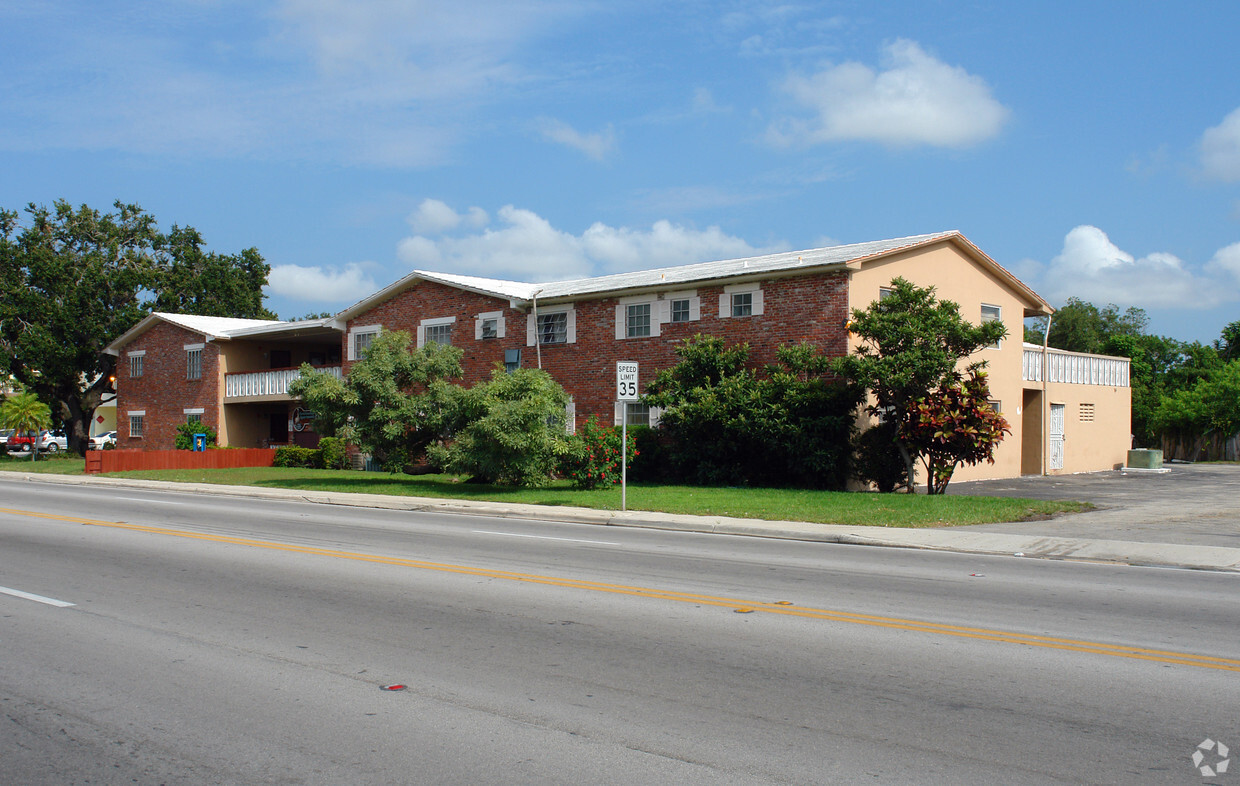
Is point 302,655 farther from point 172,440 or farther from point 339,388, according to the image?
point 172,440

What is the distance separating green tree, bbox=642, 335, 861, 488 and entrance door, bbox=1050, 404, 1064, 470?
1047cm

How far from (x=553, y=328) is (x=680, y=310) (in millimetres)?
5081

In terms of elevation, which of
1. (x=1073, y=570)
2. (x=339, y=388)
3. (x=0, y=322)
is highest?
(x=0, y=322)

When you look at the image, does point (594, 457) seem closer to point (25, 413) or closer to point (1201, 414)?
point (1201, 414)

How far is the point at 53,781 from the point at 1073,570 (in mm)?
11350

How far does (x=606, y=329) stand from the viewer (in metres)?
29.7

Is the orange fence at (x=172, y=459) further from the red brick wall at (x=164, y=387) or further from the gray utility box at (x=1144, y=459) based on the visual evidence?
the gray utility box at (x=1144, y=459)

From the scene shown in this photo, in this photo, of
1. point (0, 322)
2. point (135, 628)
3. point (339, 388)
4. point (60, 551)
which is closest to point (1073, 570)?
point (135, 628)

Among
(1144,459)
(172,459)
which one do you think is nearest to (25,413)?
(172,459)

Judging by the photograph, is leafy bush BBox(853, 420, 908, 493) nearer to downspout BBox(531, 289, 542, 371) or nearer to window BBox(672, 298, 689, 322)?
window BBox(672, 298, 689, 322)

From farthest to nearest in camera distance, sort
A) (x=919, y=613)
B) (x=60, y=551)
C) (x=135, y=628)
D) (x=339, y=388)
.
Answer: (x=339, y=388), (x=60, y=551), (x=919, y=613), (x=135, y=628)

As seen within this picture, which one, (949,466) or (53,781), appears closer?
(53,781)

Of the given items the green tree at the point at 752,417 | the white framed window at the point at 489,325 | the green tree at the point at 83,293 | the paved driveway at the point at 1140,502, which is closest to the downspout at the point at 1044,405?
the paved driveway at the point at 1140,502

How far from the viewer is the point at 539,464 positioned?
24.1m
